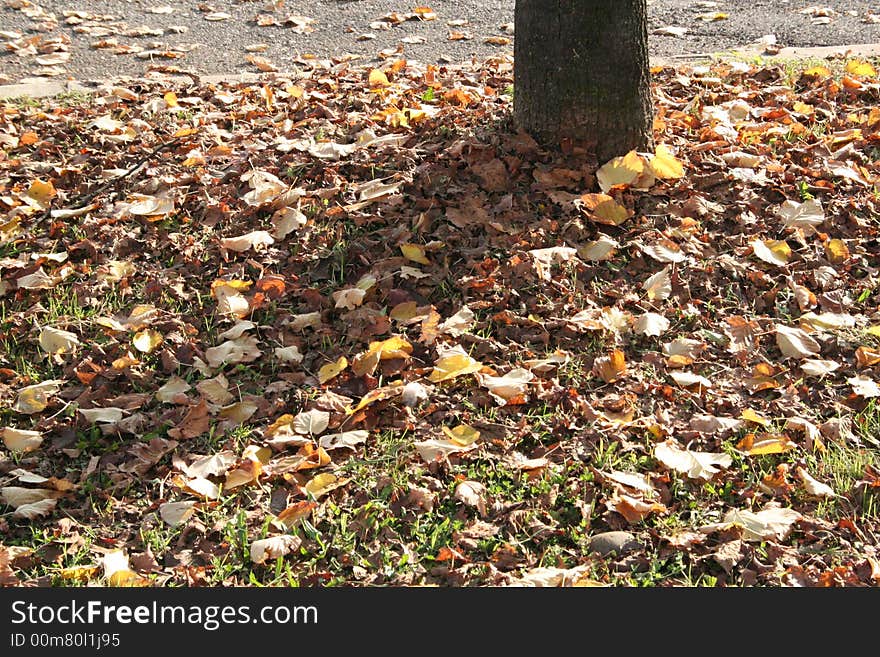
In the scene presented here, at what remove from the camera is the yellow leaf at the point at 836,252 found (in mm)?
3758

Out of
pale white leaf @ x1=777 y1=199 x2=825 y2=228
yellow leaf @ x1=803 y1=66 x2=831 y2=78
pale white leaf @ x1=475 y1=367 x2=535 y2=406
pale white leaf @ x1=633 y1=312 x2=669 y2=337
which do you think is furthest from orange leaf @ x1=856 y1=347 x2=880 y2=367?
yellow leaf @ x1=803 y1=66 x2=831 y2=78

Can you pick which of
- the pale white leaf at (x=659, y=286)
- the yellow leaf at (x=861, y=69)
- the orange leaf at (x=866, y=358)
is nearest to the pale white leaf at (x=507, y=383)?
the pale white leaf at (x=659, y=286)

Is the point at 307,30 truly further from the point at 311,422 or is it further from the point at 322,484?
the point at 322,484

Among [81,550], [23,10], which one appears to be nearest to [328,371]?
[81,550]

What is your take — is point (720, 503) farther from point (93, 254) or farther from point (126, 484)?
point (93, 254)

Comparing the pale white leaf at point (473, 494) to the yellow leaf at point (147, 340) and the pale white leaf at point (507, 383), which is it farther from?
the yellow leaf at point (147, 340)

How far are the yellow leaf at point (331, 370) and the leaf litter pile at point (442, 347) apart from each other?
0.04 m

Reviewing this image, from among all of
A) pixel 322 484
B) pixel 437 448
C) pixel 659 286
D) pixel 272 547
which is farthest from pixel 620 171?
pixel 272 547

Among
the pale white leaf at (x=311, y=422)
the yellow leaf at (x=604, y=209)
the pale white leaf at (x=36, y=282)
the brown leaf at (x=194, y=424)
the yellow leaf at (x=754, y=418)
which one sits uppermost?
the yellow leaf at (x=604, y=209)

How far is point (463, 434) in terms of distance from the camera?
9.98 ft

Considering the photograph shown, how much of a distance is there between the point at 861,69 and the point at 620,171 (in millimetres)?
1993

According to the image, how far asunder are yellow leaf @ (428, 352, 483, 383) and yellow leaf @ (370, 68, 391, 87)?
2.39 metres

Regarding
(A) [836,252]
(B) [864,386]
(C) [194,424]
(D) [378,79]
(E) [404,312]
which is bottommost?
(C) [194,424]

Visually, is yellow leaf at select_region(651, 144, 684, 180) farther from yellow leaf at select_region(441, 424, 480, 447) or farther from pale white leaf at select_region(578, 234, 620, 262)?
yellow leaf at select_region(441, 424, 480, 447)
